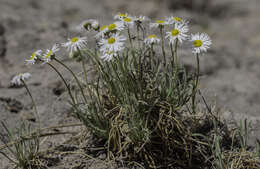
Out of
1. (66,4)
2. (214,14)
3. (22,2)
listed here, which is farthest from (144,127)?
(214,14)

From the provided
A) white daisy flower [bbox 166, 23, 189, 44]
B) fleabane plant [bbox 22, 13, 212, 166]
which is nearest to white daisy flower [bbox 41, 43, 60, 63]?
fleabane plant [bbox 22, 13, 212, 166]

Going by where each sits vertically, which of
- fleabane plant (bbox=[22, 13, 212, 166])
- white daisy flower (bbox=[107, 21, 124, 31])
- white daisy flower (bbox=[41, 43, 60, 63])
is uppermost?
white daisy flower (bbox=[107, 21, 124, 31])

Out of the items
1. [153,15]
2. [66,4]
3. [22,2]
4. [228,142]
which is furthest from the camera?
[153,15]

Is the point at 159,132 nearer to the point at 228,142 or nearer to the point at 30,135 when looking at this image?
the point at 228,142

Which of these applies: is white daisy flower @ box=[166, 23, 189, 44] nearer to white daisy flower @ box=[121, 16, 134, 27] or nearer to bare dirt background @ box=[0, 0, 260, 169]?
white daisy flower @ box=[121, 16, 134, 27]

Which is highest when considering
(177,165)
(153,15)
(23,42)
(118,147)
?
(153,15)

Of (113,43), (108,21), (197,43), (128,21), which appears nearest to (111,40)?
(113,43)
